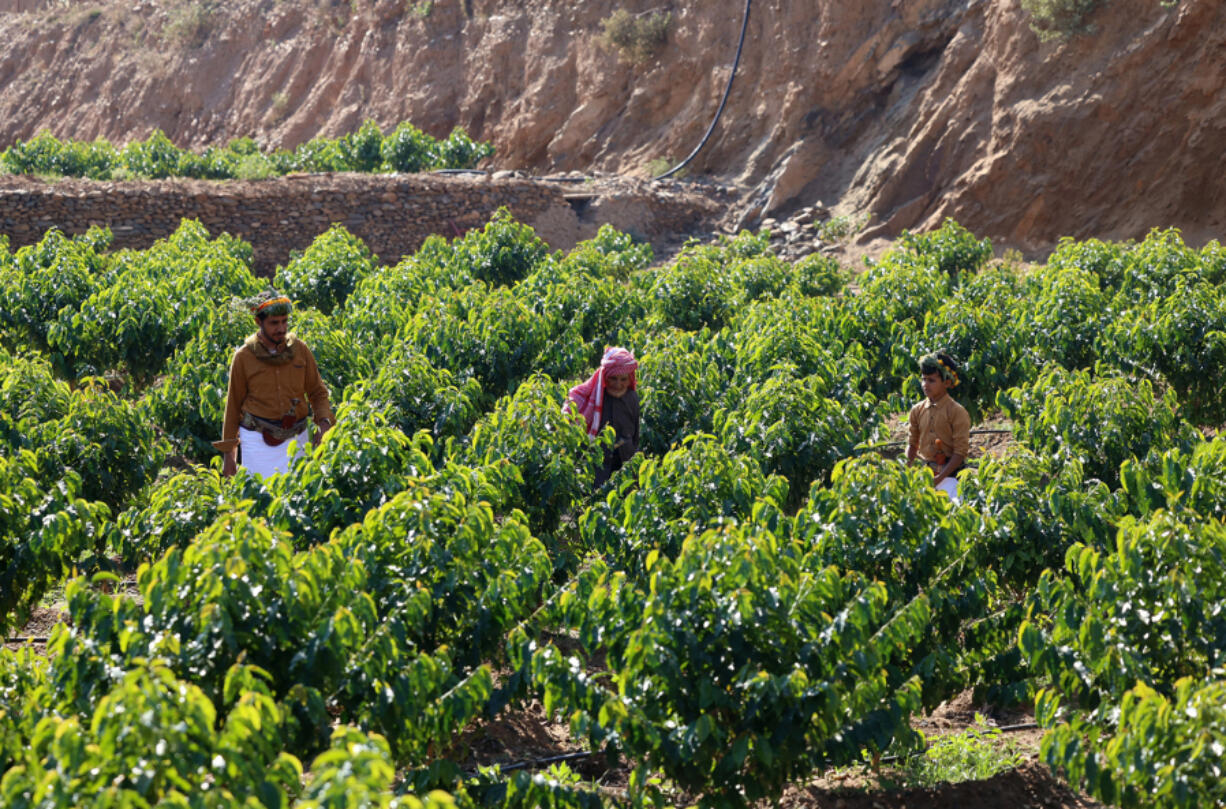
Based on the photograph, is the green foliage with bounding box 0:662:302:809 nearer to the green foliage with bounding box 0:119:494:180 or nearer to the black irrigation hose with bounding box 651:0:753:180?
the black irrigation hose with bounding box 651:0:753:180

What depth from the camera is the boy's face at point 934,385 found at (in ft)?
19.6

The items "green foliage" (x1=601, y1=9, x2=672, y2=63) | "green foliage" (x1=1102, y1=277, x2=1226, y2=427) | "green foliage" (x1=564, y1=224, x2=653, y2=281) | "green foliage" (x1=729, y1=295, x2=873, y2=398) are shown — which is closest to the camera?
"green foliage" (x1=729, y1=295, x2=873, y2=398)

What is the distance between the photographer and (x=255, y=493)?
507 centimetres

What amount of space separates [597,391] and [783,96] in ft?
45.3

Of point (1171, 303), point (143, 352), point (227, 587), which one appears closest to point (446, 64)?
point (143, 352)

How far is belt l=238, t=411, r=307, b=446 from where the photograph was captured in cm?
597

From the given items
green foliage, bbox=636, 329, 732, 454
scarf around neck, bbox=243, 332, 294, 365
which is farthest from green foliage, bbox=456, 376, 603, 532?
green foliage, bbox=636, 329, 732, 454

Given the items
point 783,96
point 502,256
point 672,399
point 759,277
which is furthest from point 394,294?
point 783,96

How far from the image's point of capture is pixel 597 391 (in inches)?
258

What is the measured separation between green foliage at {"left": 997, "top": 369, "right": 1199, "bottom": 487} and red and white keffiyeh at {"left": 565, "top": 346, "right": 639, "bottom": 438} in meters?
2.28

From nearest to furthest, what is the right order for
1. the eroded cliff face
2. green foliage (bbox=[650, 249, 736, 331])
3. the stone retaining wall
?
1. green foliage (bbox=[650, 249, 736, 331])
2. the eroded cliff face
3. the stone retaining wall

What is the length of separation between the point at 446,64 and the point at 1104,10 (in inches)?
541

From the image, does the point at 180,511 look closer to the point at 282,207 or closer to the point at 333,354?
the point at 333,354

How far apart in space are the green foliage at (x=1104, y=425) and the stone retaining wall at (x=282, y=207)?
12.3m
